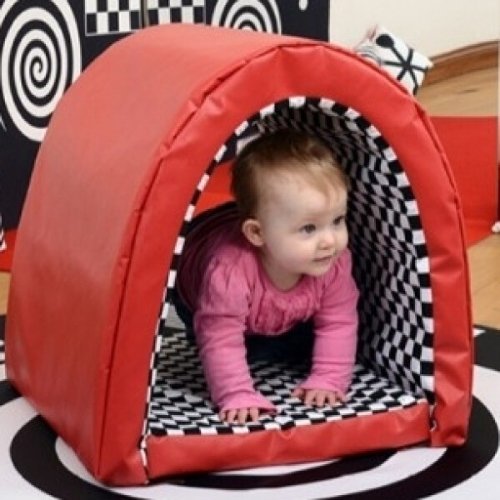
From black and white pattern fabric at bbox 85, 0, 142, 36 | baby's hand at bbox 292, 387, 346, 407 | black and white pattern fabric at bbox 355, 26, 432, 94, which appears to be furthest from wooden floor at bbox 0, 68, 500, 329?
black and white pattern fabric at bbox 85, 0, 142, 36

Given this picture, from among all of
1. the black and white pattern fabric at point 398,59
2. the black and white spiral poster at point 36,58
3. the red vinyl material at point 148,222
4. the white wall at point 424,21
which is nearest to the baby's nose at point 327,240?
the red vinyl material at point 148,222

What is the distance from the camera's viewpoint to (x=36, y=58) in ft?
7.91

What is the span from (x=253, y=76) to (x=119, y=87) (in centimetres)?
23

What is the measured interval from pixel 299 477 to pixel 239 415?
9 cm

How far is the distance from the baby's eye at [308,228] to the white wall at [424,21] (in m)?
2.52

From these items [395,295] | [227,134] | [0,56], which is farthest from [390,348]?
[0,56]

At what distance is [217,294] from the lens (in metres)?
1.34

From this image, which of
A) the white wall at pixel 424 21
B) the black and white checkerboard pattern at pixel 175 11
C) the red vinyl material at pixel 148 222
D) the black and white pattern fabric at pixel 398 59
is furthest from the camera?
the white wall at pixel 424 21

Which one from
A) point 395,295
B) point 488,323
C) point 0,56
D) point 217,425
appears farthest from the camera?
point 0,56

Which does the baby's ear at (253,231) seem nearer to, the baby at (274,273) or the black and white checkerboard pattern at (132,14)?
the baby at (274,273)

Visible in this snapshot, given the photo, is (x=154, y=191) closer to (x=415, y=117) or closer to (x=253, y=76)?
(x=253, y=76)

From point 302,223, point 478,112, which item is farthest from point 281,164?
point 478,112

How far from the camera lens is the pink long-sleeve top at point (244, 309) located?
1.34 meters

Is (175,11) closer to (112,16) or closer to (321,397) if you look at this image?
(112,16)
